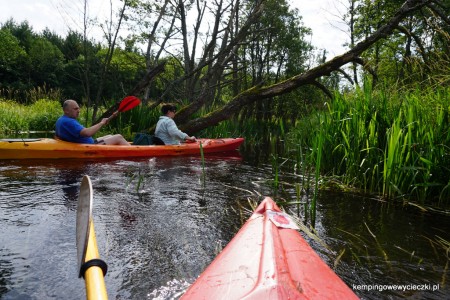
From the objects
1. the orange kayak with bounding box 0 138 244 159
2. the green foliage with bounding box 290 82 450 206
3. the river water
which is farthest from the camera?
the orange kayak with bounding box 0 138 244 159

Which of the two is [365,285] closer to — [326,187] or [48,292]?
[48,292]

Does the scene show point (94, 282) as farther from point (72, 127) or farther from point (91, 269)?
point (72, 127)

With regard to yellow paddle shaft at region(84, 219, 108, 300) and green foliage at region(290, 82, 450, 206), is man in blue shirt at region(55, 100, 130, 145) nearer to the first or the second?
green foliage at region(290, 82, 450, 206)

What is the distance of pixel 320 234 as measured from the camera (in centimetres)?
253

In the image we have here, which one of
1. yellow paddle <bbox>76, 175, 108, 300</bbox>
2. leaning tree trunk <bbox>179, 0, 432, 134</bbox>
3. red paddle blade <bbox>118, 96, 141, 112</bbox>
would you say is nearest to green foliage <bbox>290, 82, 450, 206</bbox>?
yellow paddle <bbox>76, 175, 108, 300</bbox>

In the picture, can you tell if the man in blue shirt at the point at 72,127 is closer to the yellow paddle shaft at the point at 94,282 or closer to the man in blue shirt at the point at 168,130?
the man in blue shirt at the point at 168,130

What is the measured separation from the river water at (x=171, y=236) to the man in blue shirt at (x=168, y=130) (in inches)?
96.9

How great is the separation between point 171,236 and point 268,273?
1.47 metres

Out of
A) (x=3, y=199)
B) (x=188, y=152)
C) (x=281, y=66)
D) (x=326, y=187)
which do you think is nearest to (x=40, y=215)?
(x=3, y=199)

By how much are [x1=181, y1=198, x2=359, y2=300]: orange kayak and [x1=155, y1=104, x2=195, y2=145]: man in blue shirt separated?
5.22 metres

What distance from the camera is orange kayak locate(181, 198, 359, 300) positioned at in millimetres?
1014

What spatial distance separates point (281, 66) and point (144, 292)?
16.6m

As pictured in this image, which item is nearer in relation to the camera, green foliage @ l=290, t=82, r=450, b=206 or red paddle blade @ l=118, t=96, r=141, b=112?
green foliage @ l=290, t=82, r=450, b=206

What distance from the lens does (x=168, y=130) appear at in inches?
266
